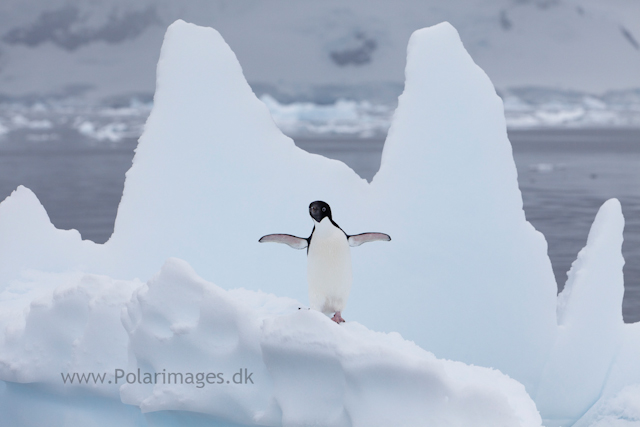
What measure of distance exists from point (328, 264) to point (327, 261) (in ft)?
0.07

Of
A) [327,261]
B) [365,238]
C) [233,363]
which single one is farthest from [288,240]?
[233,363]

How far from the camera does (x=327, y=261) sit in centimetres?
466

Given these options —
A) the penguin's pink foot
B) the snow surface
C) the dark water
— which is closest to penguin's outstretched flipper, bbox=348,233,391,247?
the penguin's pink foot

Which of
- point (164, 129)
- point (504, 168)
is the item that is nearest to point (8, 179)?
point (164, 129)

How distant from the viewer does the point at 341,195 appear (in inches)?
268

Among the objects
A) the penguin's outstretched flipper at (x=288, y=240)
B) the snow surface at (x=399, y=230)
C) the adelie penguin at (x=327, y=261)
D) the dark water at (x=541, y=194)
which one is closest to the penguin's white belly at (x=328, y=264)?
the adelie penguin at (x=327, y=261)

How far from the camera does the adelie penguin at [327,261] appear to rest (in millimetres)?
4629

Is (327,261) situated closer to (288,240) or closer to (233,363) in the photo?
(288,240)

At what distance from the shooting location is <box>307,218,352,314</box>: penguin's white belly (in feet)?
15.2

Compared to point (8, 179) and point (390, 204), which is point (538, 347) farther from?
point (8, 179)

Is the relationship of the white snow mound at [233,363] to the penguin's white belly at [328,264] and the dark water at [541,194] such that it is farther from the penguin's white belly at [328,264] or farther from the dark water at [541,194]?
the dark water at [541,194]

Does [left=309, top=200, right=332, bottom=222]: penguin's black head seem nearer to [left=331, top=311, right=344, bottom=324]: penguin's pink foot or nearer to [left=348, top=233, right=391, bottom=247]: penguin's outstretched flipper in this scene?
[left=348, top=233, right=391, bottom=247]: penguin's outstretched flipper

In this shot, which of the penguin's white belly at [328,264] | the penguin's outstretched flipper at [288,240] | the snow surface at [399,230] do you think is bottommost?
the penguin's white belly at [328,264]

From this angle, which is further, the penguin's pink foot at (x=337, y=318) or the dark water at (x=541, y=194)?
the dark water at (x=541, y=194)
